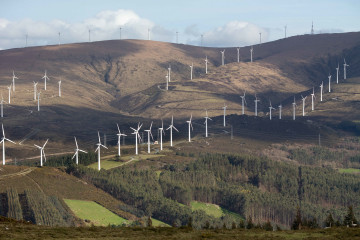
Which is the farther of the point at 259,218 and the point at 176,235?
the point at 259,218

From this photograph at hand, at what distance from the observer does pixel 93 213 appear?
173500mm

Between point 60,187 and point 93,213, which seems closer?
point 93,213

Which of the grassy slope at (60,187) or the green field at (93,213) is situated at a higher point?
the grassy slope at (60,187)

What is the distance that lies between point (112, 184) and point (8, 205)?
40034 mm

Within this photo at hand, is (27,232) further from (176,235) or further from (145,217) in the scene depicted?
(145,217)

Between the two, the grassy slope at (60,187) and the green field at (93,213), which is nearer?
the green field at (93,213)

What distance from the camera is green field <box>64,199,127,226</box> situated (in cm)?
16675

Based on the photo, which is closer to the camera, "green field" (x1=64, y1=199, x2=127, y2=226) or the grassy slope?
"green field" (x1=64, y1=199, x2=127, y2=226)

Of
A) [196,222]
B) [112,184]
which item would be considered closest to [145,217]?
[196,222]

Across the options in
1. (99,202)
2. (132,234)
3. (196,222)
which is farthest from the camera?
(99,202)

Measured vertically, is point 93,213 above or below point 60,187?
below

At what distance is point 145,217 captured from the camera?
17562cm

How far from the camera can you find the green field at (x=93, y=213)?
547ft

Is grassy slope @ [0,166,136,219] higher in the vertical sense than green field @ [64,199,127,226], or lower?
higher
